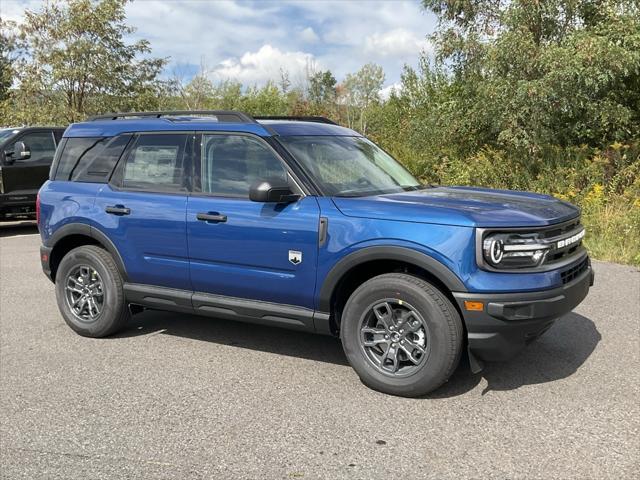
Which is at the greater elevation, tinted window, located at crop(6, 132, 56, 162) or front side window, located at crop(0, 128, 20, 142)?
front side window, located at crop(0, 128, 20, 142)

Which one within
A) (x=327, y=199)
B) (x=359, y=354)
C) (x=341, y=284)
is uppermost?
(x=327, y=199)


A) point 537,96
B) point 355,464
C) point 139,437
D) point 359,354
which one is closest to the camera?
point 355,464

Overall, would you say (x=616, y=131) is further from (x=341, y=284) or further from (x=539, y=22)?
(x=341, y=284)

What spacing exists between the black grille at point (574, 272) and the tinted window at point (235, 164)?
6.47 feet

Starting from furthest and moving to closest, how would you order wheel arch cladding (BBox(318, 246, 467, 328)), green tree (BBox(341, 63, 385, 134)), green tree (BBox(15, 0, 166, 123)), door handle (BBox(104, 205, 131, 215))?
green tree (BBox(341, 63, 385, 134))
green tree (BBox(15, 0, 166, 123))
door handle (BBox(104, 205, 131, 215))
wheel arch cladding (BBox(318, 246, 467, 328))

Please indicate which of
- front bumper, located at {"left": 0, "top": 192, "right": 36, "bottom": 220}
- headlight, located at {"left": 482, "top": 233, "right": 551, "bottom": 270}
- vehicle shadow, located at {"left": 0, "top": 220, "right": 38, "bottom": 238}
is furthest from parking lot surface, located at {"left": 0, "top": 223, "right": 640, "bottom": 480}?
vehicle shadow, located at {"left": 0, "top": 220, "right": 38, "bottom": 238}

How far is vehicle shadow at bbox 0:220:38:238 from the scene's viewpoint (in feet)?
41.9

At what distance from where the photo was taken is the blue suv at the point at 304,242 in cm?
374

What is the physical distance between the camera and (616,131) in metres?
11.6

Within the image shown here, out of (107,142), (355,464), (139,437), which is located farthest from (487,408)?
(107,142)

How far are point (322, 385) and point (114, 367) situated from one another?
161 centimetres

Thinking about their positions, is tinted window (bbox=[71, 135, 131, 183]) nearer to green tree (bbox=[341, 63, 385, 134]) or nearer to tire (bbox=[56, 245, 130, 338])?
tire (bbox=[56, 245, 130, 338])

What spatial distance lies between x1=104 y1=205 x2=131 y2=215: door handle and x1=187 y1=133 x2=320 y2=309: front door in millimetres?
658

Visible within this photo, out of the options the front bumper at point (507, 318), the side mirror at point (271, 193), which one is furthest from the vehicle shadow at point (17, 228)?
the front bumper at point (507, 318)
